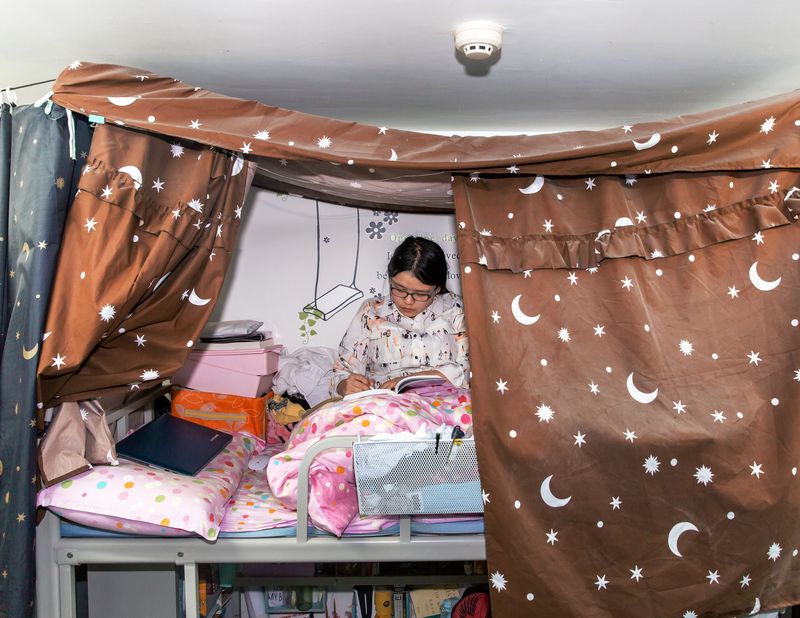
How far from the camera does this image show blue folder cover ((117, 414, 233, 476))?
7.47 feet

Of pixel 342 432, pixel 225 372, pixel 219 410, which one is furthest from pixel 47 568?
pixel 225 372

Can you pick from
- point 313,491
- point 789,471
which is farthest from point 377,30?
point 789,471

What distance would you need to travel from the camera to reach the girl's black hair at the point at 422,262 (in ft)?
9.61

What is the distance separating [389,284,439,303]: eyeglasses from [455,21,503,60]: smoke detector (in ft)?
3.87

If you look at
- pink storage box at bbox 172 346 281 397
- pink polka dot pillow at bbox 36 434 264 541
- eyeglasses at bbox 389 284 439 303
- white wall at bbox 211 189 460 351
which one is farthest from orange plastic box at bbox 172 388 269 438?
pink polka dot pillow at bbox 36 434 264 541

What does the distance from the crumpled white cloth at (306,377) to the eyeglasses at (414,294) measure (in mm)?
557

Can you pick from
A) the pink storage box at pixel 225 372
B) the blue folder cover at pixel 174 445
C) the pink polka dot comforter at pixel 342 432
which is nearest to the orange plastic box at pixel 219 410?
the pink storage box at pixel 225 372

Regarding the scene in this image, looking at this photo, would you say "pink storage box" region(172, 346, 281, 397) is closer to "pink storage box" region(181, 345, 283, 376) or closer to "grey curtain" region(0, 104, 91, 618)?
"pink storage box" region(181, 345, 283, 376)

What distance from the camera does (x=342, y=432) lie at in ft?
7.15

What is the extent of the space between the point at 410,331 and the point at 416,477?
3.83 feet

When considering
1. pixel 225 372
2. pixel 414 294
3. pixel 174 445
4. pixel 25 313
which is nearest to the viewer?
pixel 25 313

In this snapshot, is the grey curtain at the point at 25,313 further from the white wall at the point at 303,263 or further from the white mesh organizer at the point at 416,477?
the white wall at the point at 303,263

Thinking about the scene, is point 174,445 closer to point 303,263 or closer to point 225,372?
point 225,372

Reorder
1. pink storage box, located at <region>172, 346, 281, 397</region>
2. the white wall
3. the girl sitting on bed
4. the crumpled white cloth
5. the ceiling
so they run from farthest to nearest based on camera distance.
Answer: the white wall, the crumpled white cloth, pink storage box, located at <region>172, 346, 281, 397</region>, the girl sitting on bed, the ceiling
